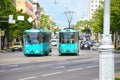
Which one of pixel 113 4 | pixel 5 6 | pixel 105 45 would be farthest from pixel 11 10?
pixel 105 45

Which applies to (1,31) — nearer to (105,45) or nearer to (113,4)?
(113,4)

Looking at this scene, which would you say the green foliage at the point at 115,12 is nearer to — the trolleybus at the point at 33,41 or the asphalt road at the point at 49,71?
the trolleybus at the point at 33,41

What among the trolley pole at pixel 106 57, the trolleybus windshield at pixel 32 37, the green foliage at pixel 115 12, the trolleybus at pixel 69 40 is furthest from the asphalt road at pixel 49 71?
the green foliage at pixel 115 12

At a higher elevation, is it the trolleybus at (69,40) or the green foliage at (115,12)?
the green foliage at (115,12)

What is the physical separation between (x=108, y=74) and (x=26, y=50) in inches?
1655

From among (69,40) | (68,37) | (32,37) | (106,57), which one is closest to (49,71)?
(106,57)

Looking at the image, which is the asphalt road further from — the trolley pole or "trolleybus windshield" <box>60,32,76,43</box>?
"trolleybus windshield" <box>60,32,76,43</box>

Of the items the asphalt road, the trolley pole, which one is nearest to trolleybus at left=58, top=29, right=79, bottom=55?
the asphalt road

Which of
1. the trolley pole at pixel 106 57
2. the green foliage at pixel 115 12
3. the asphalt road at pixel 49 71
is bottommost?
the asphalt road at pixel 49 71

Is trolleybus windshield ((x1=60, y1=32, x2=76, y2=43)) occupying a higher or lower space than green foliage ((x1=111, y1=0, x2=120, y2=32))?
lower

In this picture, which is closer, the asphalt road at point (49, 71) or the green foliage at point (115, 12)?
the asphalt road at point (49, 71)

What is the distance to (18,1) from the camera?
160m

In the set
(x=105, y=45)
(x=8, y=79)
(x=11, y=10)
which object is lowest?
(x=8, y=79)

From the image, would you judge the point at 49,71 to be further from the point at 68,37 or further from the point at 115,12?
the point at 115,12
